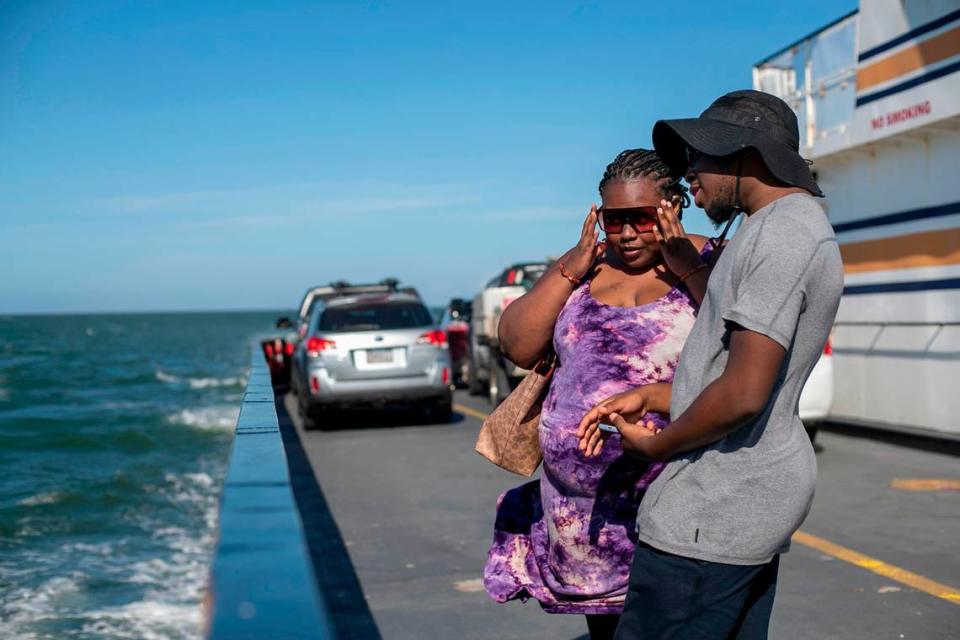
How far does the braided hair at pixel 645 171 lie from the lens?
10.2 ft

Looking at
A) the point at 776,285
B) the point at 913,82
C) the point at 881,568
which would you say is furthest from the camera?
the point at 913,82

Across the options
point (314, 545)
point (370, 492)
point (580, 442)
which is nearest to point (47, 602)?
point (314, 545)

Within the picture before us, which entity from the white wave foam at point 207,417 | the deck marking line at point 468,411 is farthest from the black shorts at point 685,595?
the white wave foam at point 207,417

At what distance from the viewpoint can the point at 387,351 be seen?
1523 cm

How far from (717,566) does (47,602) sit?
22.5ft

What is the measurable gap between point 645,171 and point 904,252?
983cm

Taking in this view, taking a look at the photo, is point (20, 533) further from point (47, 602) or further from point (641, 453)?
point (641, 453)

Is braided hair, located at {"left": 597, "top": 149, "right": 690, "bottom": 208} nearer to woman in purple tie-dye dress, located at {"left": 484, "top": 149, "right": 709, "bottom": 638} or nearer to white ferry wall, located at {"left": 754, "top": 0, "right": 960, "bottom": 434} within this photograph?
woman in purple tie-dye dress, located at {"left": 484, "top": 149, "right": 709, "bottom": 638}

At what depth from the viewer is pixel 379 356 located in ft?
49.9

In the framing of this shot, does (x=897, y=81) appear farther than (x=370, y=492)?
Yes

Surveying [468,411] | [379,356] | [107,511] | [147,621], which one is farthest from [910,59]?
[107,511]

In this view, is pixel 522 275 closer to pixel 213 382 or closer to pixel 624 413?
pixel 624 413

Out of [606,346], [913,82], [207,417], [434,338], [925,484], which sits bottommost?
[207,417]

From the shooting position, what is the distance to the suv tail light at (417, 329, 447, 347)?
15422 mm
